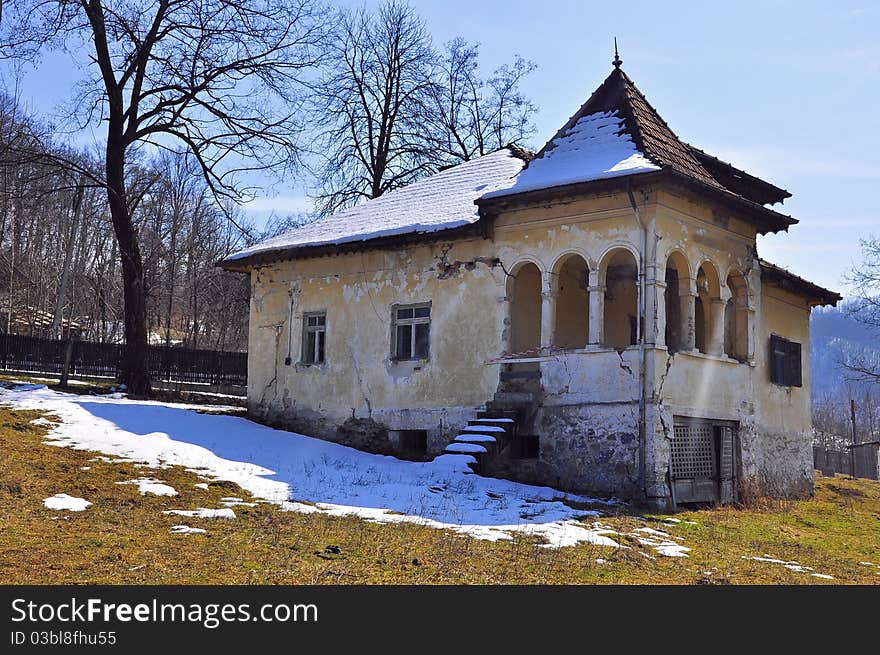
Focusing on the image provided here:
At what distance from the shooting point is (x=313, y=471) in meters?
15.1

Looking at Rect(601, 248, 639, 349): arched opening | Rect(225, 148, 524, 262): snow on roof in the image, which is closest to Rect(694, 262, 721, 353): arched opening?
Rect(601, 248, 639, 349): arched opening

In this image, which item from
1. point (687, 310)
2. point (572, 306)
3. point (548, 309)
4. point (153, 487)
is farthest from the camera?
point (572, 306)

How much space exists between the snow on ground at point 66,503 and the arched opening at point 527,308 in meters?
9.07

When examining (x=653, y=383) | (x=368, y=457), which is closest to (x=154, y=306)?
(x=368, y=457)

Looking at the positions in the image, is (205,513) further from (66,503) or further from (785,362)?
(785,362)

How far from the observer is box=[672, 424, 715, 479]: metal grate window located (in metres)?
16.2

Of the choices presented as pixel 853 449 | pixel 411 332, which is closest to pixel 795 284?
pixel 411 332

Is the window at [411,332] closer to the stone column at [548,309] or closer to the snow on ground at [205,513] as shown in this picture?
the stone column at [548,309]

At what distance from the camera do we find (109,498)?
11.2m

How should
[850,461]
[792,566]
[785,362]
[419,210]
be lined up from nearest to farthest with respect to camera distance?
1. [792,566]
2. [419,210]
3. [785,362]
4. [850,461]

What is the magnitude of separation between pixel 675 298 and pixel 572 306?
205cm

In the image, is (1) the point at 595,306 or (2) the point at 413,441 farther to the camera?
(2) the point at 413,441

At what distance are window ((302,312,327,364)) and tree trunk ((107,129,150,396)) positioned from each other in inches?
189

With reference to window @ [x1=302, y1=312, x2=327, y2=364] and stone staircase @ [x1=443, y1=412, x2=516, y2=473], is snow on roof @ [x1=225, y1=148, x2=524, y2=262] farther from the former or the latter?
stone staircase @ [x1=443, y1=412, x2=516, y2=473]
